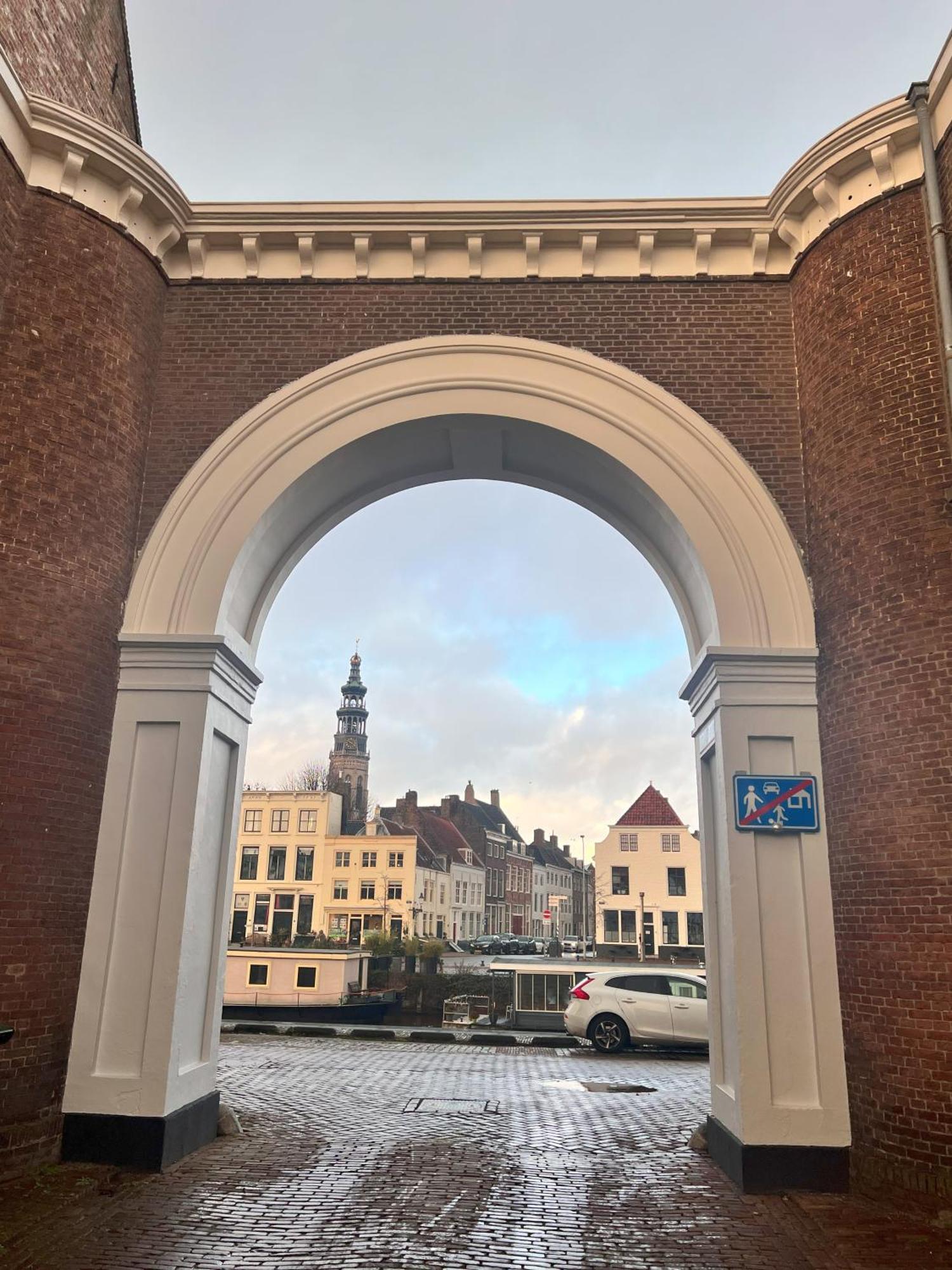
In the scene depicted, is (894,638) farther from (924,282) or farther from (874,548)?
(924,282)

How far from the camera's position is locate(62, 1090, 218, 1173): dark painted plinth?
6383 millimetres

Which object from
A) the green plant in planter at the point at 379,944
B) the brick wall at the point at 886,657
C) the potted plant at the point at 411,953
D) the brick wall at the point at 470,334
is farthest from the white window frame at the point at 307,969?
the brick wall at the point at 886,657

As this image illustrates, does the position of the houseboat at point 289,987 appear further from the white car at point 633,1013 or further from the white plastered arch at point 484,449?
the white plastered arch at point 484,449

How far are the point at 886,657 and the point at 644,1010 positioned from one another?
960 cm

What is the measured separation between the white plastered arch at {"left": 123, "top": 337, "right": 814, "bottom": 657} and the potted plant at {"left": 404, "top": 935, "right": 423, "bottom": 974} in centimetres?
2724

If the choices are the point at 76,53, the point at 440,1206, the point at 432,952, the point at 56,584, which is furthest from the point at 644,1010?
the point at 432,952

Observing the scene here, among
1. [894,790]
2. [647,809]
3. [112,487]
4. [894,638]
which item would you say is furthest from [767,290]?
[647,809]

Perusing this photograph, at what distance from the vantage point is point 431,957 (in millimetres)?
35500

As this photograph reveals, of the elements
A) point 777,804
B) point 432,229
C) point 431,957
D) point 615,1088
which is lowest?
point 615,1088

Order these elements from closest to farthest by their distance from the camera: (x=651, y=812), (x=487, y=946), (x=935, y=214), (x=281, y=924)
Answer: (x=935, y=214), (x=651, y=812), (x=281, y=924), (x=487, y=946)

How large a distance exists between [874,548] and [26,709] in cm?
642

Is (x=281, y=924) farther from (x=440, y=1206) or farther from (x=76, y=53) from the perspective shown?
(x=440, y=1206)

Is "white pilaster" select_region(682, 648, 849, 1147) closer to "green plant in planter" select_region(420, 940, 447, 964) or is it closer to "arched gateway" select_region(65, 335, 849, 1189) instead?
"arched gateway" select_region(65, 335, 849, 1189)

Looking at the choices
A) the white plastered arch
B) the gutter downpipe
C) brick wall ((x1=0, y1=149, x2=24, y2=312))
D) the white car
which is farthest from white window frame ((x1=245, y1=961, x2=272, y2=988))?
the gutter downpipe
